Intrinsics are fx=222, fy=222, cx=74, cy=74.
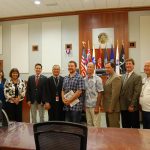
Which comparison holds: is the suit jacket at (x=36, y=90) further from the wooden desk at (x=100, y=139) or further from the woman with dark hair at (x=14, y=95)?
the wooden desk at (x=100, y=139)

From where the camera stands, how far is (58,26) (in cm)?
782

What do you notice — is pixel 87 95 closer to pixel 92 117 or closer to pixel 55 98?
pixel 92 117

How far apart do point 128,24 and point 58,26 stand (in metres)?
2.40

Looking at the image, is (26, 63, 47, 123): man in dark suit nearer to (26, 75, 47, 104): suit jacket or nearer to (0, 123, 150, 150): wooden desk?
(26, 75, 47, 104): suit jacket

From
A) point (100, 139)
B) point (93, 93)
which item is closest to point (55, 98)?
point (93, 93)

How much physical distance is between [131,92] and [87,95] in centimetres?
77

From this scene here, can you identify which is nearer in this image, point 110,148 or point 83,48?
point 110,148

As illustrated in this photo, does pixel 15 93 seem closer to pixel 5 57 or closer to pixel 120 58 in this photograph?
pixel 120 58

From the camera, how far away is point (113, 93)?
147 inches

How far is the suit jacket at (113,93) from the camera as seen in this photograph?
12.2 feet

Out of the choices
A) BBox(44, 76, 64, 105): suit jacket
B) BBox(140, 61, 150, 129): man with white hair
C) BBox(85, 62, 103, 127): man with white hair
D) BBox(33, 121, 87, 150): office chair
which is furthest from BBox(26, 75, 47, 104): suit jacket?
BBox(33, 121, 87, 150): office chair

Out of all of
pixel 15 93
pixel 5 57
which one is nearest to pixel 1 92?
pixel 15 93

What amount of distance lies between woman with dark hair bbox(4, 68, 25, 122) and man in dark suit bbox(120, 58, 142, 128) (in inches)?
75.2

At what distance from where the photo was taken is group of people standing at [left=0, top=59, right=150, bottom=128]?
368cm
